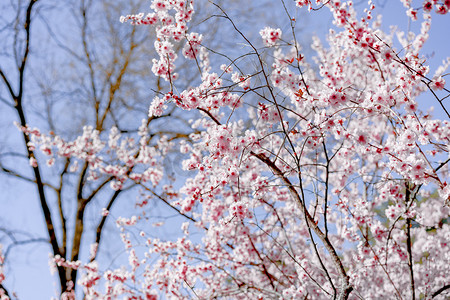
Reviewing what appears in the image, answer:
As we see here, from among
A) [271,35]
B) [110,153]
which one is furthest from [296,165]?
[110,153]

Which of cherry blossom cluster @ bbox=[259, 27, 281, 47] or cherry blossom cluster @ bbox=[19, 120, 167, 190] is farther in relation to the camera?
cherry blossom cluster @ bbox=[19, 120, 167, 190]

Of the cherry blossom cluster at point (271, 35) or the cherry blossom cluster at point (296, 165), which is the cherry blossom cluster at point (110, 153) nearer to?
the cherry blossom cluster at point (296, 165)

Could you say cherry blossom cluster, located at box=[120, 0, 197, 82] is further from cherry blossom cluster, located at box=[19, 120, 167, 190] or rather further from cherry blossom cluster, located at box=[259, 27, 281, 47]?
cherry blossom cluster, located at box=[19, 120, 167, 190]

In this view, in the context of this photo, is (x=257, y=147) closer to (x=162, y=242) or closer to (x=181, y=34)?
(x=181, y=34)

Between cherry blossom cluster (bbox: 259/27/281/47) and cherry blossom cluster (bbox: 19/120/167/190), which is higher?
cherry blossom cluster (bbox: 19/120/167/190)

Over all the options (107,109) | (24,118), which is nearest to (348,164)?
(107,109)

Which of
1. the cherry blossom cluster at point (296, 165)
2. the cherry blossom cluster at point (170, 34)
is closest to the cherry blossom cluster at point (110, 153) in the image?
the cherry blossom cluster at point (296, 165)

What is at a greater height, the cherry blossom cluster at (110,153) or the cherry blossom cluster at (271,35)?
the cherry blossom cluster at (110,153)

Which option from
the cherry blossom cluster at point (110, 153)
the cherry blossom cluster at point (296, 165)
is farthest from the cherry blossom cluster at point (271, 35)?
the cherry blossom cluster at point (110, 153)

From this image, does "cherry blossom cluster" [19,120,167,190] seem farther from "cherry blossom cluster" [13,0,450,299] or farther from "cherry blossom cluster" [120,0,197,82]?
"cherry blossom cluster" [120,0,197,82]

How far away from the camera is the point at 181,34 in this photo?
2.93 m

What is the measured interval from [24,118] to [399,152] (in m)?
8.22

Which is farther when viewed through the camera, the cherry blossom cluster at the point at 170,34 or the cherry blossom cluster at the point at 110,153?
the cherry blossom cluster at the point at 110,153

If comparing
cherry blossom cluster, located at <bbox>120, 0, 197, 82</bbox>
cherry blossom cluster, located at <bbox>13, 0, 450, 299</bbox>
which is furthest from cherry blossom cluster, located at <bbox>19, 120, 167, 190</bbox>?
cherry blossom cluster, located at <bbox>120, 0, 197, 82</bbox>
